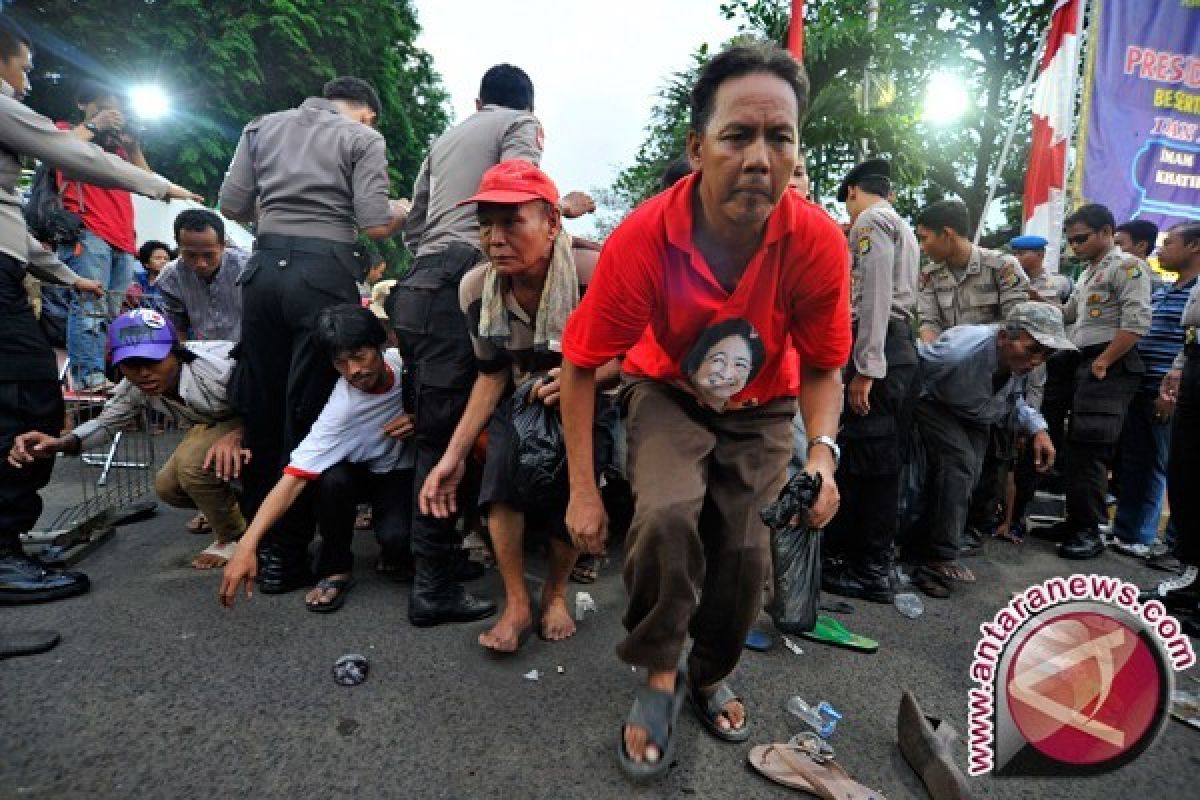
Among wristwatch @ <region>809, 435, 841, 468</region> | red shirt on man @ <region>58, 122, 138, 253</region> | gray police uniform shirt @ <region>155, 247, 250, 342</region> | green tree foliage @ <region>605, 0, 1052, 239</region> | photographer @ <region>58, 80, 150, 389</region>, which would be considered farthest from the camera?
green tree foliage @ <region>605, 0, 1052, 239</region>

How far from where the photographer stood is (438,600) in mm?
2549

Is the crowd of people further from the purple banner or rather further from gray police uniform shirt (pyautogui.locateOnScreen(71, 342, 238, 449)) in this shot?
the purple banner

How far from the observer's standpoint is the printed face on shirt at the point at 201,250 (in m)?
3.38

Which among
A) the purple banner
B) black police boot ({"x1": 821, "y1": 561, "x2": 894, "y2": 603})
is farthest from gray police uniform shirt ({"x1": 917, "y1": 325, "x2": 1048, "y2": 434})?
the purple banner

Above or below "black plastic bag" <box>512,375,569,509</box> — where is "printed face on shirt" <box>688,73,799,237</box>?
above

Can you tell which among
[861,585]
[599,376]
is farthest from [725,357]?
[861,585]

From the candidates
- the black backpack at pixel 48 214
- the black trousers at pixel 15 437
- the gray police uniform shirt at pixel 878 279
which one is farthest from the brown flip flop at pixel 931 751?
the black backpack at pixel 48 214

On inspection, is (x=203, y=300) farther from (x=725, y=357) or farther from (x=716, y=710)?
(x=716, y=710)

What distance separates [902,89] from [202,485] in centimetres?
1454

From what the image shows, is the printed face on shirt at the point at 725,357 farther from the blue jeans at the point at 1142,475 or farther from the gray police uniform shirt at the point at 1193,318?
the blue jeans at the point at 1142,475

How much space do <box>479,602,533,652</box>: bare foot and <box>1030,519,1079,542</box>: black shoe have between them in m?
3.65

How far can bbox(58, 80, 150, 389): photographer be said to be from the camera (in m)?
4.77

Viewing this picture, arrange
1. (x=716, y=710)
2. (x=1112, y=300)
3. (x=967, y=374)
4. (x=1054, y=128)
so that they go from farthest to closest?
(x=1054, y=128), (x=1112, y=300), (x=967, y=374), (x=716, y=710)

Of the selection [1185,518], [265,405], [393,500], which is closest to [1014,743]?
[1185,518]
